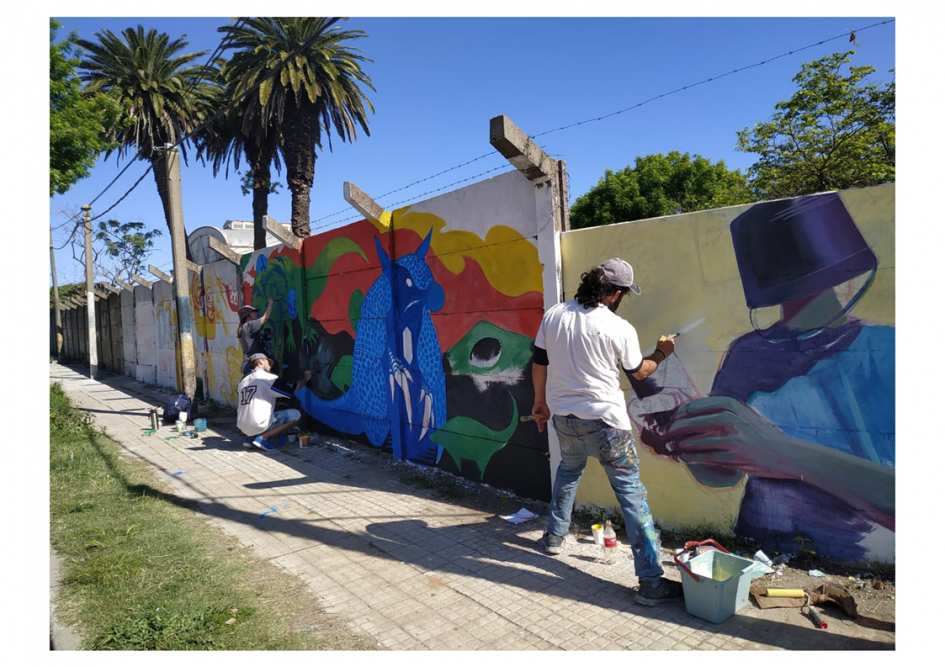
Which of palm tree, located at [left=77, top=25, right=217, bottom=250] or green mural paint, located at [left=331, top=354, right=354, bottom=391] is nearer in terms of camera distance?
green mural paint, located at [left=331, top=354, right=354, bottom=391]

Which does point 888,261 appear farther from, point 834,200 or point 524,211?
point 524,211

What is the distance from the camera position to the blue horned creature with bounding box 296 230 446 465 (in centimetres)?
605

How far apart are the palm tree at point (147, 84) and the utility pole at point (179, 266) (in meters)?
10.1

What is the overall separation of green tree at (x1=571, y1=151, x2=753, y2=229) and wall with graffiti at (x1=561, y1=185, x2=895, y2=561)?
61.3 feet

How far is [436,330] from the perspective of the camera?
234 inches

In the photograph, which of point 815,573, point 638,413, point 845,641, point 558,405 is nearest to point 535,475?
point 638,413

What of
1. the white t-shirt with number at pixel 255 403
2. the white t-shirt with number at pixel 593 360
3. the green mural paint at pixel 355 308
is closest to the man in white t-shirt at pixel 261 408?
the white t-shirt with number at pixel 255 403

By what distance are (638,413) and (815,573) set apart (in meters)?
1.39

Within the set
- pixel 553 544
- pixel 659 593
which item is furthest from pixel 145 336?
pixel 659 593

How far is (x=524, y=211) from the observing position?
4891 millimetres

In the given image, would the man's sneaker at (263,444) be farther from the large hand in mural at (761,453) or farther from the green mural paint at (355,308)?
the large hand in mural at (761,453)

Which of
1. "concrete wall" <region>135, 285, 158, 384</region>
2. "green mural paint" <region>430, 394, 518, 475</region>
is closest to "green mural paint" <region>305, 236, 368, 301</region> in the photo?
"green mural paint" <region>430, 394, 518, 475</region>

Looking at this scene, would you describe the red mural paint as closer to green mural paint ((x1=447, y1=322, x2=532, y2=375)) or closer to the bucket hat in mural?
green mural paint ((x1=447, y1=322, x2=532, y2=375))

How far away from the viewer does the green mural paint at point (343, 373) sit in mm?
7426
